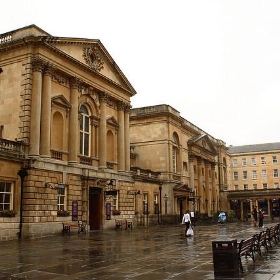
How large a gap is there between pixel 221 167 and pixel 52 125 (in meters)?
49.3

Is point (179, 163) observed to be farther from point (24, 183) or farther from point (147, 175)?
point (24, 183)

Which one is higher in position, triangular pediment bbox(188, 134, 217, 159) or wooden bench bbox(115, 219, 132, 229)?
triangular pediment bbox(188, 134, 217, 159)

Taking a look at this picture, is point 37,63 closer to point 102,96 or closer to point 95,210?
point 102,96

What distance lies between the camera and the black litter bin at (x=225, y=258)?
10.3m

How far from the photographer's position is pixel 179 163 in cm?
5000

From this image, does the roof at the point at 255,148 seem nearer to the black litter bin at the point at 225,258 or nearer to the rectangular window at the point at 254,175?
the rectangular window at the point at 254,175

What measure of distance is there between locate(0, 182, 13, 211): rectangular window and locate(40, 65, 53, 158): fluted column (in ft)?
10.0

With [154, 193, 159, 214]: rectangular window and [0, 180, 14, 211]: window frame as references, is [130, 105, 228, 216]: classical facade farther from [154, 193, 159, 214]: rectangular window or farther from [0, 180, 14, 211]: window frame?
[0, 180, 14, 211]: window frame

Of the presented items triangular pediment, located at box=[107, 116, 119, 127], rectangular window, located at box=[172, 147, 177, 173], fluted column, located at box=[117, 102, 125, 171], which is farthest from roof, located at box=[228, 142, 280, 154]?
triangular pediment, located at box=[107, 116, 119, 127]

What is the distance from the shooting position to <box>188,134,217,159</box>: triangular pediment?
2131 inches

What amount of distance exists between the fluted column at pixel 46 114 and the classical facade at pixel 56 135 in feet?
0.20

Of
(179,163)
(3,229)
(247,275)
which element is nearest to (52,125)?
(3,229)

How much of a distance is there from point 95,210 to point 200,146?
2851 cm

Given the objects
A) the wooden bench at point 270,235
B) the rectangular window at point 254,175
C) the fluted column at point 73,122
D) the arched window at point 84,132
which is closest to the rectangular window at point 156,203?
the arched window at point 84,132
